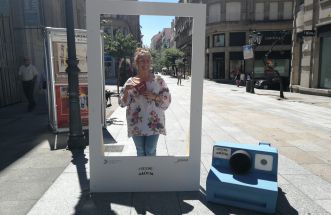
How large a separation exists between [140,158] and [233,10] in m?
41.0

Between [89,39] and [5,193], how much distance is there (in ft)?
7.94

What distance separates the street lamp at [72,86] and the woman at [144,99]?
283 cm

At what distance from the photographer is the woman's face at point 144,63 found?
154 inches

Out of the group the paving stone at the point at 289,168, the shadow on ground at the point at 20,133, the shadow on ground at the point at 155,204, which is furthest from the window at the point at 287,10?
the shadow on ground at the point at 155,204

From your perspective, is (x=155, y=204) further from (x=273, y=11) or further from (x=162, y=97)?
(x=273, y=11)

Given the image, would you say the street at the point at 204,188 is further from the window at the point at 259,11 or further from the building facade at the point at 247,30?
the window at the point at 259,11

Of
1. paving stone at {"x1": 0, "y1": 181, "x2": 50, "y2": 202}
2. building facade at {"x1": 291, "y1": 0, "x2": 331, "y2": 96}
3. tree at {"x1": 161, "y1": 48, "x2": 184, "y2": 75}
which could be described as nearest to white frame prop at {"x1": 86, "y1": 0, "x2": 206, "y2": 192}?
paving stone at {"x1": 0, "y1": 181, "x2": 50, "y2": 202}

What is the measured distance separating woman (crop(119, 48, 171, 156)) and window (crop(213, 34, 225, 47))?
40.6 metres

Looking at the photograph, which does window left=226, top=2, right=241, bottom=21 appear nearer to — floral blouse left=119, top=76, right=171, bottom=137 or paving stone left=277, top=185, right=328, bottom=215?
paving stone left=277, top=185, right=328, bottom=215

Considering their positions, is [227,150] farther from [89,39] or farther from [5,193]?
[5,193]

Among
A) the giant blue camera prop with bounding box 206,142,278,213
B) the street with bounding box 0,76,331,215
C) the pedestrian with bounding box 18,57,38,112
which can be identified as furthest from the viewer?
the pedestrian with bounding box 18,57,38,112

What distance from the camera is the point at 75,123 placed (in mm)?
6629

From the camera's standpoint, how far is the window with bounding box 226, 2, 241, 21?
4166cm

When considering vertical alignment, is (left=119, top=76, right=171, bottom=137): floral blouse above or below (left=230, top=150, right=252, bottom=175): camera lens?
above
